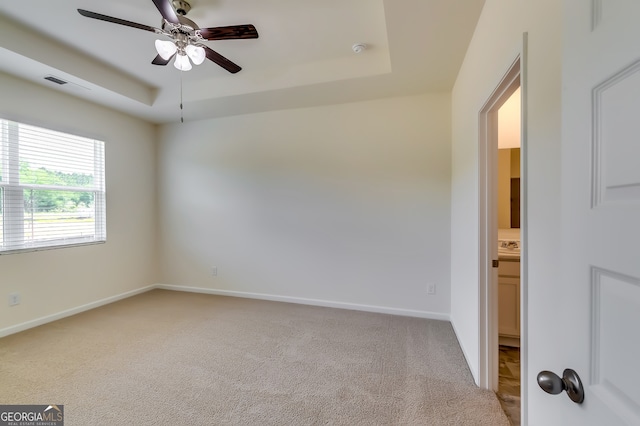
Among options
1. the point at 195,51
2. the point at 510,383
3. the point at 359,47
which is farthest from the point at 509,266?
the point at 195,51

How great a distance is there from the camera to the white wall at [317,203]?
306 centimetres

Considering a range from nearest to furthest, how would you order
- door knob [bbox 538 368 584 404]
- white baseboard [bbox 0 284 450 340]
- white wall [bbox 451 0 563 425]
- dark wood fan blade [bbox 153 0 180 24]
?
1. door knob [bbox 538 368 584 404]
2. white wall [bbox 451 0 563 425]
3. dark wood fan blade [bbox 153 0 180 24]
4. white baseboard [bbox 0 284 450 340]

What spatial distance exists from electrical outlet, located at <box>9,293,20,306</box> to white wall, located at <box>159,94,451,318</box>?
162cm

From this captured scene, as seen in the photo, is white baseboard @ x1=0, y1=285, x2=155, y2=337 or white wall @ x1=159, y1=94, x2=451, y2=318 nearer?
white baseboard @ x1=0, y1=285, x2=155, y2=337

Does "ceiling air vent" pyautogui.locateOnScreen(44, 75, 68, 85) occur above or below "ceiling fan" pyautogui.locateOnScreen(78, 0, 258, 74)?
above

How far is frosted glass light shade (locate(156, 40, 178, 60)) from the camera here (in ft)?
6.42

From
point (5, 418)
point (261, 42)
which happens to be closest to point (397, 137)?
point (261, 42)

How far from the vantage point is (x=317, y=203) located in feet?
11.2

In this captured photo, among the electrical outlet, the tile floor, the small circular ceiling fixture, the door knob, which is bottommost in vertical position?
the tile floor

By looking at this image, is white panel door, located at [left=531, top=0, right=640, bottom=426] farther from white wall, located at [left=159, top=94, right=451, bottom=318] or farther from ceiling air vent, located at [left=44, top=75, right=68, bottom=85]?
ceiling air vent, located at [left=44, top=75, right=68, bottom=85]

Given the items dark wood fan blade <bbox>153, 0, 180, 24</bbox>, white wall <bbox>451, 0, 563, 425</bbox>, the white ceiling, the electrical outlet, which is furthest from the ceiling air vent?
white wall <bbox>451, 0, 563, 425</bbox>

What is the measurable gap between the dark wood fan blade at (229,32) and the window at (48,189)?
8.17ft

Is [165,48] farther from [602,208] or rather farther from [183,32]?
[602,208]

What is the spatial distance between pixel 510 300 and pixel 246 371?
2467 millimetres
